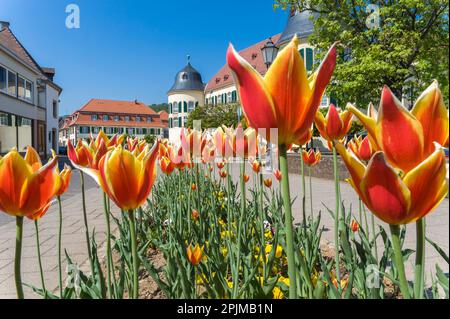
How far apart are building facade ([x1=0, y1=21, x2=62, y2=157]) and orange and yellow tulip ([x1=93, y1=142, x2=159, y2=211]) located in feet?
36.4

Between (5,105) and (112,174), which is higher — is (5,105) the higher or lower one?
the higher one

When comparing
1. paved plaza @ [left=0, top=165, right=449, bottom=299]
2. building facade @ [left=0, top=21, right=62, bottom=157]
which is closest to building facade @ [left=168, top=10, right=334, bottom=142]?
paved plaza @ [left=0, top=165, right=449, bottom=299]

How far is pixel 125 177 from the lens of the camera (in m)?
0.48

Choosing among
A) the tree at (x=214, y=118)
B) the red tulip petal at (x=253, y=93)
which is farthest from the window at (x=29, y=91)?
the red tulip petal at (x=253, y=93)

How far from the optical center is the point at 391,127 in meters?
0.34

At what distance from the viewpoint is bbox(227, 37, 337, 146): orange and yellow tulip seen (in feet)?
1.19

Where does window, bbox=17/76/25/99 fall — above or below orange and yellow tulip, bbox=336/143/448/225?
above

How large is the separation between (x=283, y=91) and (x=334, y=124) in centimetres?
46

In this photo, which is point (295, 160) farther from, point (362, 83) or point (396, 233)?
point (396, 233)

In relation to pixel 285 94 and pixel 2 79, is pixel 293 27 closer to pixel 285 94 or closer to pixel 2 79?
pixel 285 94

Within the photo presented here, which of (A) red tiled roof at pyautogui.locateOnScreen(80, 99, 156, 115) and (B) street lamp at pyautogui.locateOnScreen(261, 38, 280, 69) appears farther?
(A) red tiled roof at pyautogui.locateOnScreen(80, 99, 156, 115)

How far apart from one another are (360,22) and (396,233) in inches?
318

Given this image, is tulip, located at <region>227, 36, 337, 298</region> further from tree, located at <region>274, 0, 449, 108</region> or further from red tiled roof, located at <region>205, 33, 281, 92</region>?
tree, located at <region>274, 0, 449, 108</region>
